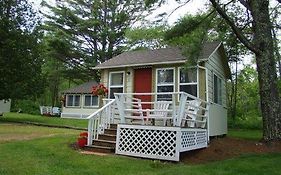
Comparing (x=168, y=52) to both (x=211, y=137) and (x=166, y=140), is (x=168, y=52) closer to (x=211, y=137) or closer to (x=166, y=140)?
(x=211, y=137)

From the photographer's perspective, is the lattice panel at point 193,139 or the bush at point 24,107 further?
the bush at point 24,107

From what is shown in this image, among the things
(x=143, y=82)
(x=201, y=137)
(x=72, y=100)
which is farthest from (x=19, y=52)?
(x=201, y=137)

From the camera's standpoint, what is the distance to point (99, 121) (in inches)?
364

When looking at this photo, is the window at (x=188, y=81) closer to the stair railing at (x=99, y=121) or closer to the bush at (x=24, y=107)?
the stair railing at (x=99, y=121)

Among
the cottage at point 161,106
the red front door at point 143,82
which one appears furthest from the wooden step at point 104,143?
the red front door at point 143,82

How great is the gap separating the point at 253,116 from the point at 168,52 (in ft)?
49.7

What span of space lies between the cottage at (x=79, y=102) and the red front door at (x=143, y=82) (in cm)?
1432

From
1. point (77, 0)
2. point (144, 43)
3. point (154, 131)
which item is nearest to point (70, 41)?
point (77, 0)

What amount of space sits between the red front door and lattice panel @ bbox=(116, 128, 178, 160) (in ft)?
13.5

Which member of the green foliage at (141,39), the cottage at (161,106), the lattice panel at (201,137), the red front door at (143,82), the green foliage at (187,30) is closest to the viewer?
the cottage at (161,106)

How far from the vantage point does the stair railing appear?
872cm

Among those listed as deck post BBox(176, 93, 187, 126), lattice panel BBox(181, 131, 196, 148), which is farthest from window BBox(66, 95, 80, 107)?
deck post BBox(176, 93, 187, 126)

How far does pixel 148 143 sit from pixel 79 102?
2048cm

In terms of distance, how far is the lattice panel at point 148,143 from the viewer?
764 centimetres
